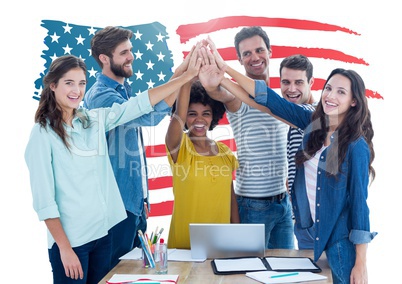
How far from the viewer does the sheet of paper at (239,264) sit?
194 centimetres

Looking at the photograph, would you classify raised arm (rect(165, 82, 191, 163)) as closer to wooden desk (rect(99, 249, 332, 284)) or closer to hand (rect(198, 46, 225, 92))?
hand (rect(198, 46, 225, 92))

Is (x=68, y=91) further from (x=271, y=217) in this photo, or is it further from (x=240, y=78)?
(x=271, y=217)

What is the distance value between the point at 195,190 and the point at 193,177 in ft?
0.23

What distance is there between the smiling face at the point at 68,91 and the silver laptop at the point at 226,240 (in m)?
0.78

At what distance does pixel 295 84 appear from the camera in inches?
109

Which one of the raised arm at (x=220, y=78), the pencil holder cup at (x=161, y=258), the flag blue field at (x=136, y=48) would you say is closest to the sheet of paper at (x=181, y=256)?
the pencil holder cup at (x=161, y=258)

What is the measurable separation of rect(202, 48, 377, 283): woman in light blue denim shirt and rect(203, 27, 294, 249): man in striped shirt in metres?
0.30

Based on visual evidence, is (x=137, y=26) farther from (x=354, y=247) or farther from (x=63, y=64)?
(x=354, y=247)

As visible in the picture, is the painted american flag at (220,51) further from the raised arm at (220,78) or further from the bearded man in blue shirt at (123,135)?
the raised arm at (220,78)

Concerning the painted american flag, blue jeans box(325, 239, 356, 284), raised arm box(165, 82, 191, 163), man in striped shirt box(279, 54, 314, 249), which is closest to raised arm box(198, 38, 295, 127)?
raised arm box(165, 82, 191, 163)

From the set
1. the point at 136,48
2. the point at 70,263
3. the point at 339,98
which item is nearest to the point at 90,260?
the point at 70,263

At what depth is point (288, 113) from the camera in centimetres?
245

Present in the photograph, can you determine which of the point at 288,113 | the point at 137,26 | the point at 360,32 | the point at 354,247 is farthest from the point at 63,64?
the point at 360,32

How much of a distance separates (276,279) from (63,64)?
1337 mm
